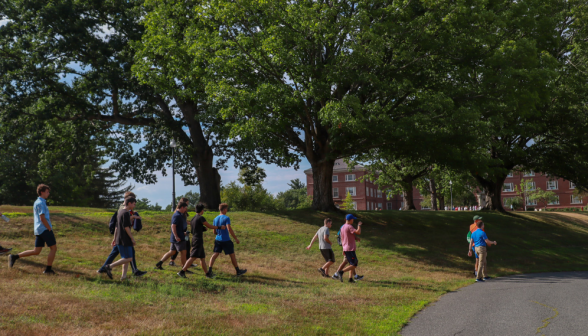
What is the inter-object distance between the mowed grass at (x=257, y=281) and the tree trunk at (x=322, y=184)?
118 centimetres

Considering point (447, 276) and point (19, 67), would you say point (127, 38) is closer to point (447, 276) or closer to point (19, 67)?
point (19, 67)

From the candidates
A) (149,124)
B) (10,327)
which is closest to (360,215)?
(149,124)

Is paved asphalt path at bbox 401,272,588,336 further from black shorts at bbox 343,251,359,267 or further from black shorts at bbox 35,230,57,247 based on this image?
black shorts at bbox 35,230,57,247

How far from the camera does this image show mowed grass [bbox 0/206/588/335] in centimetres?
648

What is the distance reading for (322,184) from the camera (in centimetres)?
2408

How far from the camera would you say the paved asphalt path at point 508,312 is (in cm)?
677

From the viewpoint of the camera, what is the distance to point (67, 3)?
23.9 metres

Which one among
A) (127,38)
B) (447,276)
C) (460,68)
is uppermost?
(127,38)

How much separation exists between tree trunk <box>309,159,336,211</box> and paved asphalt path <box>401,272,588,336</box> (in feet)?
40.6

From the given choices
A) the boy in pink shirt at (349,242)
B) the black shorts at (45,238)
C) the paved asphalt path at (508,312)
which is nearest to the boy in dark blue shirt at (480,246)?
the paved asphalt path at (508,312)

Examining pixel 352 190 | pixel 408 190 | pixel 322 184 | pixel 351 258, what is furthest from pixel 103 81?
pixel 352 190

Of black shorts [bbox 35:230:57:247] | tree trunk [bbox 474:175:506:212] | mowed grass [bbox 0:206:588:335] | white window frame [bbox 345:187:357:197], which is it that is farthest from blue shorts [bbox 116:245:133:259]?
white window frame [bbox 345:187:357:197]

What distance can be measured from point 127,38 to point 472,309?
2441cm

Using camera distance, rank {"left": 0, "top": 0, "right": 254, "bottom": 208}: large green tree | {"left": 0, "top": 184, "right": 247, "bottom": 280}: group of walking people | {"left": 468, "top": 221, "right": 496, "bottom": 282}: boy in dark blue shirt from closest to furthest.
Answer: {"left": 0, "top": 184, "right": 247, "bottom": 280}: group of walking people
{"left": 468, "top": 221, "right": 496, "bottom": 282}: boy in dark blue shirt
{"left": 0, "top": 0, "right": 254, "bottom": 208}: large green tree
